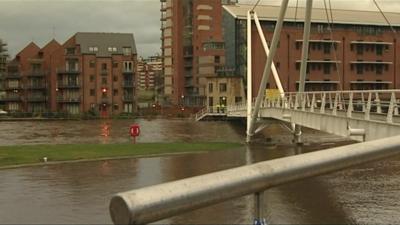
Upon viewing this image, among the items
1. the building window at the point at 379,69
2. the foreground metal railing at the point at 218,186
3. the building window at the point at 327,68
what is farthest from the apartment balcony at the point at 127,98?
the foreground metal railing at the point at 218,186

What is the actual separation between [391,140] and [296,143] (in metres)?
47.5

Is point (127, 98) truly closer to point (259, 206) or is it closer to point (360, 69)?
point (360, 69)

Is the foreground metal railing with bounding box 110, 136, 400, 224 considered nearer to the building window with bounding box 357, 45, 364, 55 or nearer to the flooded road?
the flooded road

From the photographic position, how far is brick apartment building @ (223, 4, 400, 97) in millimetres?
123750

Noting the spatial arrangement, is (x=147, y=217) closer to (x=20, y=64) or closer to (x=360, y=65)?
(x=360, y=65)

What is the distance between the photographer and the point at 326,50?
415 feet

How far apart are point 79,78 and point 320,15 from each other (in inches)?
2156

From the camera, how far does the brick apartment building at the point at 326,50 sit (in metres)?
124

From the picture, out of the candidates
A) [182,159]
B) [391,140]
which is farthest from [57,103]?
[391,140]

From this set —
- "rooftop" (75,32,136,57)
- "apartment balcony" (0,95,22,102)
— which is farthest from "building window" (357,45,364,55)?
"apartment balcony" (0,95,22,102)

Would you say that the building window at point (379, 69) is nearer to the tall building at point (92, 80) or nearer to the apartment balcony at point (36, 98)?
the tall building at point (92, 80)

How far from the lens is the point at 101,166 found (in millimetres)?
34250

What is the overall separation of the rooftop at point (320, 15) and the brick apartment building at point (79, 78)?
29.7 meters

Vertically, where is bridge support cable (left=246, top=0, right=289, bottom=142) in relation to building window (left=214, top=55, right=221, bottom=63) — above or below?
below
